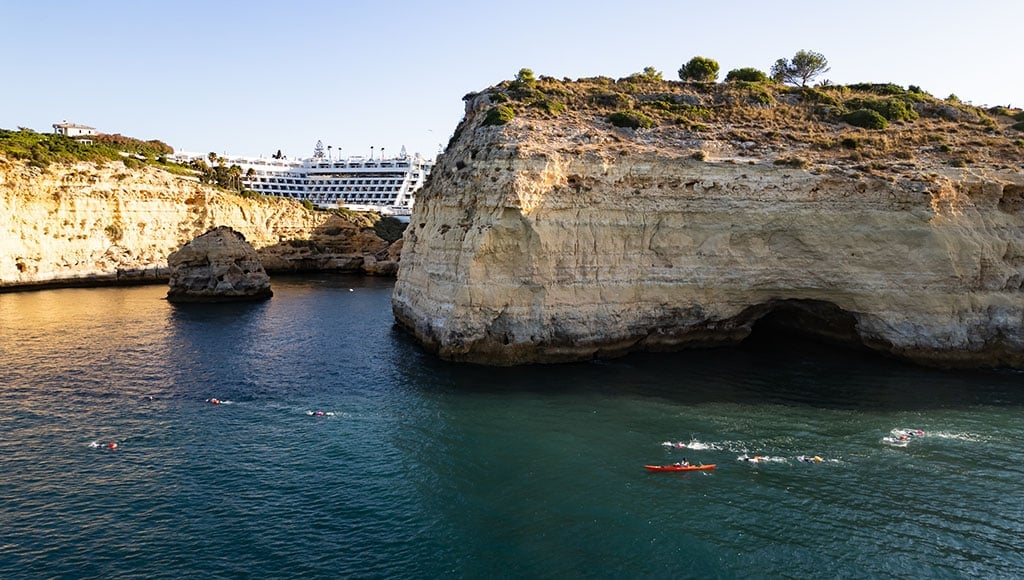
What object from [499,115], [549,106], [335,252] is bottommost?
[335,252]

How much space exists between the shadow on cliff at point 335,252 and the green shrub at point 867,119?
6167cm

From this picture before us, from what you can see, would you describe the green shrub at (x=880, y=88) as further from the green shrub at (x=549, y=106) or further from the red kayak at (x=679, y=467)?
the red kayak at (x=679, y=467)

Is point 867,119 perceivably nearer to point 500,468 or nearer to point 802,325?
point 802,325

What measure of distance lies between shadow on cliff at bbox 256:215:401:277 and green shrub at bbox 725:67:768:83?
2043 inches

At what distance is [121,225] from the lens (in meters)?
75.9

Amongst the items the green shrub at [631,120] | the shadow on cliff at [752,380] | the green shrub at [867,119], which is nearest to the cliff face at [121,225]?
the shadow on cliff at [752,380]

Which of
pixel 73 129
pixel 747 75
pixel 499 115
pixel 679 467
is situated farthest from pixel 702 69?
pixel 73 129

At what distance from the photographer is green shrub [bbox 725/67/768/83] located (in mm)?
58375

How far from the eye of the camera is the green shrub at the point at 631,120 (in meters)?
42.1

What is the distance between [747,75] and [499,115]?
3138cm

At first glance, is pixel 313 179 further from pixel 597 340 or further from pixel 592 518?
pixel 592 518

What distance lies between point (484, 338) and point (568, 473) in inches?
570

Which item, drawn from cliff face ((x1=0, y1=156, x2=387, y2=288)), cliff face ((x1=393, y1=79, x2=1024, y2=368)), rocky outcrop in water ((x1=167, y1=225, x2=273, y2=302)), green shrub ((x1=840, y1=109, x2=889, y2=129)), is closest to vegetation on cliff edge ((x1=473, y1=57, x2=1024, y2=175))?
green shrub ((x1=840, y1=109, x2=889, y2=129))

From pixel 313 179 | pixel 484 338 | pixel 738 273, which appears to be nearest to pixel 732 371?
pixel 738 273
